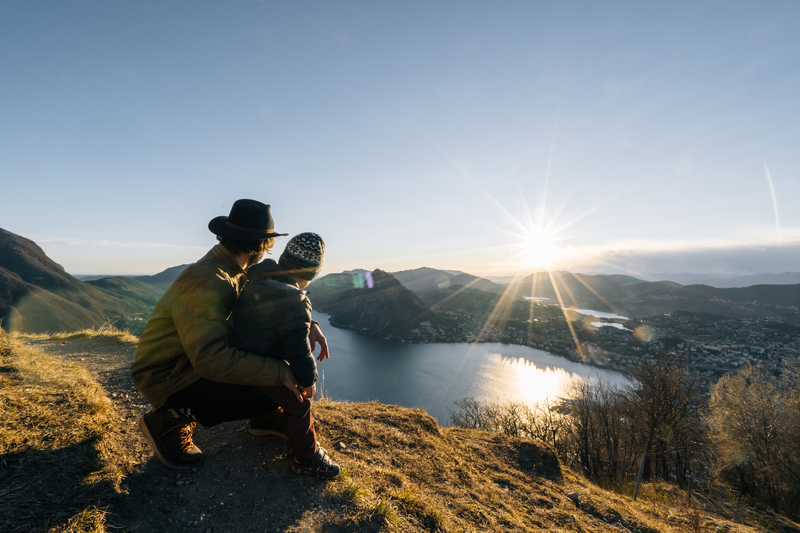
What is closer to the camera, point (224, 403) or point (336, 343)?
point (224, 403)

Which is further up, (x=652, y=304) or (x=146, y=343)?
(x=146, y=343)

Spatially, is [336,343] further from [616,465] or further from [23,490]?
[23,490]

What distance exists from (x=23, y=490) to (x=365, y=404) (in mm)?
5266

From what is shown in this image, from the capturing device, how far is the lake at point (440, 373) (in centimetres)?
5000

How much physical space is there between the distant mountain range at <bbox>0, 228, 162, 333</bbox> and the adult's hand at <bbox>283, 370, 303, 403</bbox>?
65516 millimetres

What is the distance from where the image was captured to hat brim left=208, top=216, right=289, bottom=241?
2.75 meters

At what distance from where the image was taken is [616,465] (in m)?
22.2

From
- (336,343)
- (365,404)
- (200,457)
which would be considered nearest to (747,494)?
(365,404)

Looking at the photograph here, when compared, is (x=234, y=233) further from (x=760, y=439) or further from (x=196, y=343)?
(x=760, y=439)

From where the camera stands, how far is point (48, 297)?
79938 mm

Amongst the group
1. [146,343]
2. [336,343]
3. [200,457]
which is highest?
[146,343]

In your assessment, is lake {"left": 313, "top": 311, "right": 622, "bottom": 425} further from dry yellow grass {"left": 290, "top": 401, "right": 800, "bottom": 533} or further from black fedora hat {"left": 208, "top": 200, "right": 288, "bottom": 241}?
black fedora hat {"left": 208, "top": 200, "right": 288, "bottom": 241}

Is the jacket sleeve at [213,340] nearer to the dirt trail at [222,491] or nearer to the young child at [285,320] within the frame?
the young child at [285,320]

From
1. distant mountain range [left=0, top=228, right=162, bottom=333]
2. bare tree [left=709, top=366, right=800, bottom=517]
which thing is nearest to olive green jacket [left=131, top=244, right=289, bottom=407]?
bare tree [left=709, top=366, right=800, bottom=517]
